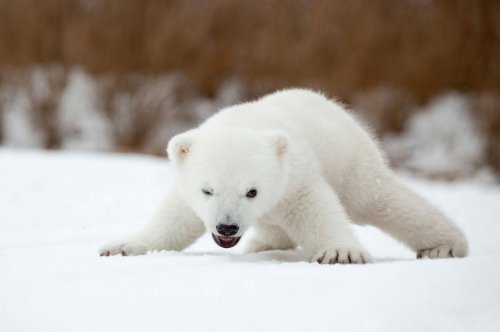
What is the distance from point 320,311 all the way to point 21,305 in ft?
3.89

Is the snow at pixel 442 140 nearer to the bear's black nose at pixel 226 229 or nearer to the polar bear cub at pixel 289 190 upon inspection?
the polar bear cub at pixel 289 190

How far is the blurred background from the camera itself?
529 inches

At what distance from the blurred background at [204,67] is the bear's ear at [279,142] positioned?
368 inches

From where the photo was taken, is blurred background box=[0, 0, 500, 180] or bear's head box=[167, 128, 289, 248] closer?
bear's head box=[167, 128, 289, 248]

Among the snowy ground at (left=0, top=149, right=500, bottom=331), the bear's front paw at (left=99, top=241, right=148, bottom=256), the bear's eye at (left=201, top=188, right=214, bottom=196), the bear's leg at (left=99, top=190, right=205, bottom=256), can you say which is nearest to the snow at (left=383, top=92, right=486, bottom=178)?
the bear's leg at (left=99, top=190, right=205, bottom=256)

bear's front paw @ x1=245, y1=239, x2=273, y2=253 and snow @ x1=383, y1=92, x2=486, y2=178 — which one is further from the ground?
snow @ x1=383, y1=92, x2=486, y2=178

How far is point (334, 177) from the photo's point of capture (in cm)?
423

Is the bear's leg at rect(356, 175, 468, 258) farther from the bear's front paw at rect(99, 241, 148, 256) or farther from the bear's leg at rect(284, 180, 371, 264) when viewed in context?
the bear's front paw at rect(99, 241, 148, 256)

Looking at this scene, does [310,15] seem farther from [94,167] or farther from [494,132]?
[94,167]

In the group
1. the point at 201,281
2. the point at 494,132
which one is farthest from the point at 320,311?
the point at 494,132

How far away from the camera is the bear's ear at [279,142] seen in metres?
3.68

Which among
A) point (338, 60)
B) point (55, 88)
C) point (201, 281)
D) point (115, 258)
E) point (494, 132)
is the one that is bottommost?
point (201, 281)

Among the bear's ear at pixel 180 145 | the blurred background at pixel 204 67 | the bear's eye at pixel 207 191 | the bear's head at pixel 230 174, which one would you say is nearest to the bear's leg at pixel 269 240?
the bear's head at pixel 230 174

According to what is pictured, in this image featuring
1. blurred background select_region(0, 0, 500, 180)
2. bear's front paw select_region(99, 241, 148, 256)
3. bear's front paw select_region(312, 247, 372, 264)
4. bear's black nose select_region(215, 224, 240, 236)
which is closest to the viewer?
bear's black nose select_region(215, 224, 240, 236)
